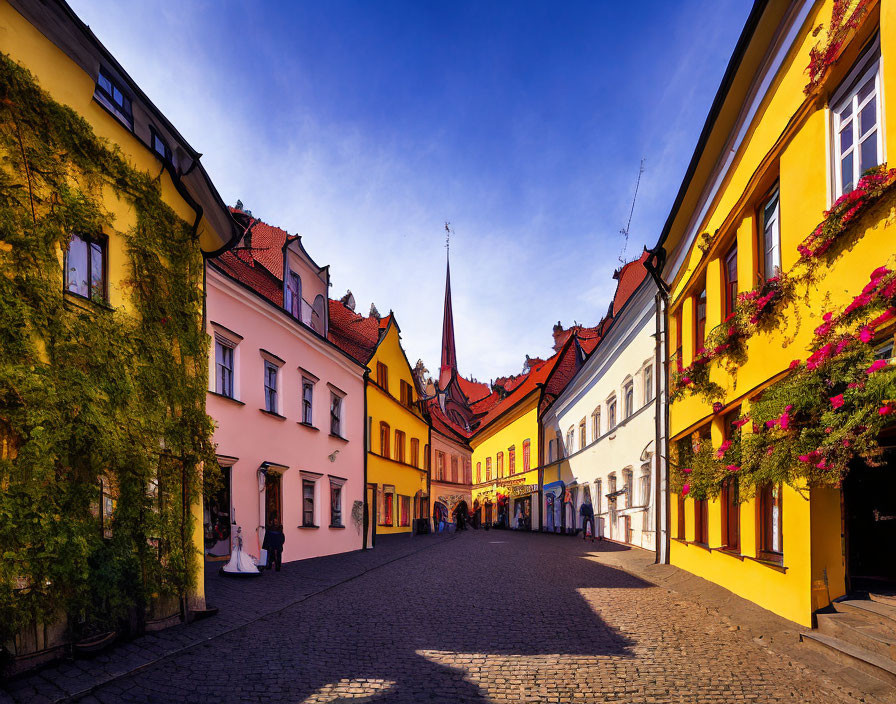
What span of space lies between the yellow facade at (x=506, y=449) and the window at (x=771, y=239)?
1120 inches

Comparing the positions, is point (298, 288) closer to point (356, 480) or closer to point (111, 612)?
point (356, 480)

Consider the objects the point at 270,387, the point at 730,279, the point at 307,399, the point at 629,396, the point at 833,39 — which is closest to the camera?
the point at 833,39

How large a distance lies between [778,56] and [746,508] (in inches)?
234

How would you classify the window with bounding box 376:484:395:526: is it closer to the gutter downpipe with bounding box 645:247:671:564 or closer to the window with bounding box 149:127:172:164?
the gutter downpipe with bounding box 645:247:671:564

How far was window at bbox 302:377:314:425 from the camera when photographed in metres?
19.5

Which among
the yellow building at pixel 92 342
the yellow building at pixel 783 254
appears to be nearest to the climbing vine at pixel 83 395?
the yellow building at pixel 92 342

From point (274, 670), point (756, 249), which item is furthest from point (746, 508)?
point (274, 670)

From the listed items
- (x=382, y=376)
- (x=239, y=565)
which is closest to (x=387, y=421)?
(x=382, y=376)

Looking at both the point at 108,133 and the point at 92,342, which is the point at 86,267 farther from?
the point at 108,133

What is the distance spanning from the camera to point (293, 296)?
1969 cm

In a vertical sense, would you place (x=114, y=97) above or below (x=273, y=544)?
above

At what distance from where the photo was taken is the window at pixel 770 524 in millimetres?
8748

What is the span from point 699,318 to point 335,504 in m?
12.8

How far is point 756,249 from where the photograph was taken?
32.0 ft
